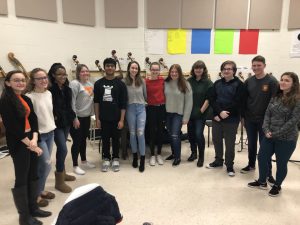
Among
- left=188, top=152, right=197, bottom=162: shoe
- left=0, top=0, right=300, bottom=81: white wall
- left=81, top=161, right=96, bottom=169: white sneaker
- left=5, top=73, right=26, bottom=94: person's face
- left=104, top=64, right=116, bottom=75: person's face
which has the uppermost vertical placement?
left=0, top=0, right=300, bottom=81: white wall

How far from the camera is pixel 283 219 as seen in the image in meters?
2.26

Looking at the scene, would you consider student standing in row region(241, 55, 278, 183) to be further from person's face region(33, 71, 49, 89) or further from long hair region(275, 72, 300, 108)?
person's face region(33, 71, 49, 89)

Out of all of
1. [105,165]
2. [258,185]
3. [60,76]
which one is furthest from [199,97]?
[60,76]

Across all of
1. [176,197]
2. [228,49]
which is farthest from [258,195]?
[228,49]

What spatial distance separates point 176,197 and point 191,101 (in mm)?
1184

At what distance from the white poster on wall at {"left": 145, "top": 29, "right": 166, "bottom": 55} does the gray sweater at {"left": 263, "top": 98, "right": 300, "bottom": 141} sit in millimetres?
3127

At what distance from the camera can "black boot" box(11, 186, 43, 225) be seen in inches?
78.0

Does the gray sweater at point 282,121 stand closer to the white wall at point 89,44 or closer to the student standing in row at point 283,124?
the student standing in row at point 283,124

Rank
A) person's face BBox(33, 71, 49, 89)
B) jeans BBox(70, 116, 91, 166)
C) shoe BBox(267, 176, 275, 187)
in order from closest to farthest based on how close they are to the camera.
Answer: person's face BBox(33, 71, 49, 89) < shoe BBox(267, 176, 275, 187) < jeans BBox(70, 116, 91, 166)

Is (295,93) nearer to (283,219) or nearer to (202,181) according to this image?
(283,219)

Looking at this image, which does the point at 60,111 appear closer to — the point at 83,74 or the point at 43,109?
the point at 43,109

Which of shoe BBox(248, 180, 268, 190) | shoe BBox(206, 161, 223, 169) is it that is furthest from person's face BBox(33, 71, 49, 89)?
shoe BBox(248, 180, 268, 190)

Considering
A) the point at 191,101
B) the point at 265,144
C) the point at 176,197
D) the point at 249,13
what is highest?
the point at 249,13

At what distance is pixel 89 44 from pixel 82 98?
235cm
